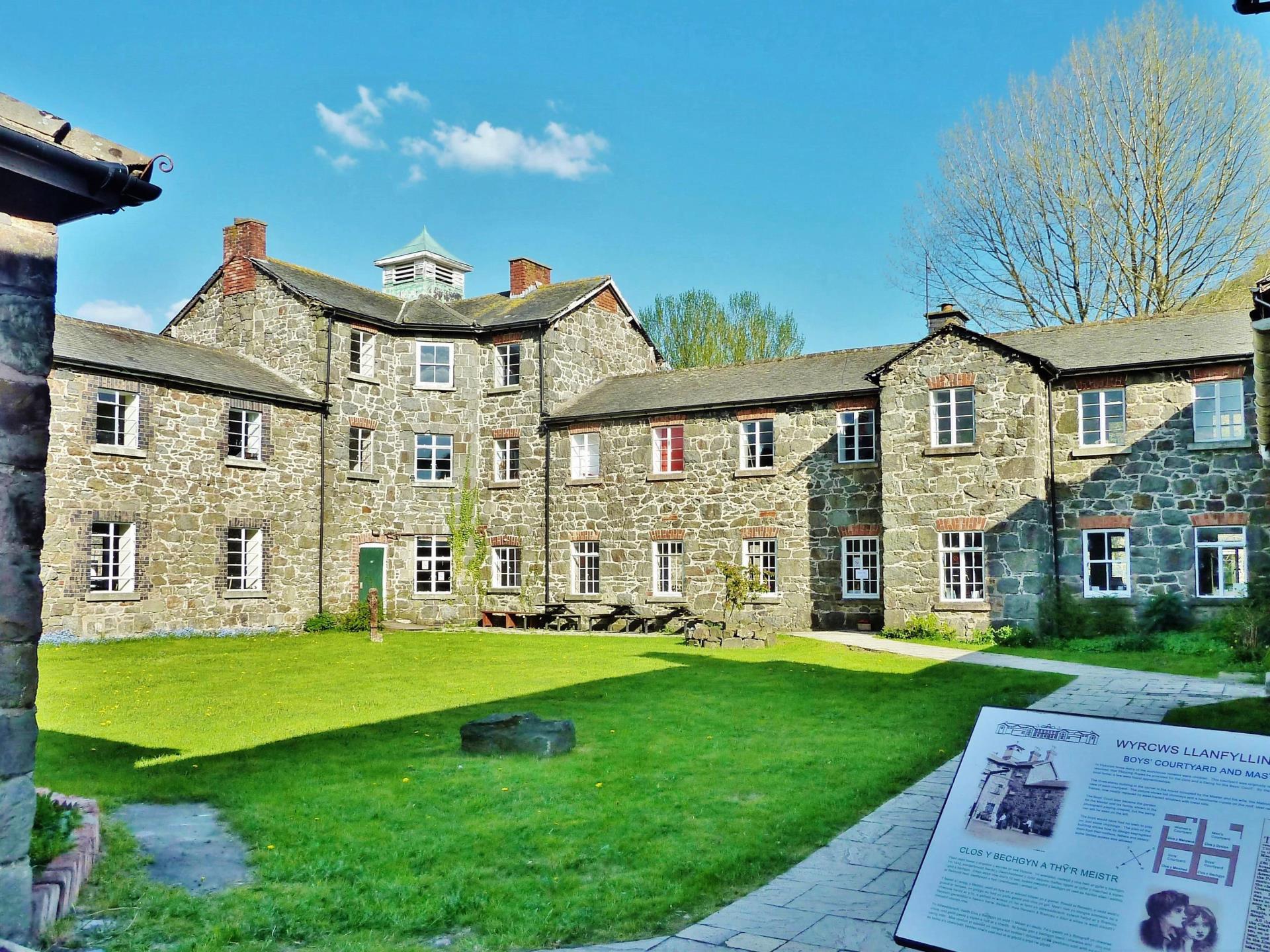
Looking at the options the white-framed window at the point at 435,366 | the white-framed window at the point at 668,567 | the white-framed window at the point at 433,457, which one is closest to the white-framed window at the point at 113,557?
the white-framed window at the point at 433,457

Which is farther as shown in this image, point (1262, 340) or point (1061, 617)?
point (1061, 617)

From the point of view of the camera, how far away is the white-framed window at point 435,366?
28.9m

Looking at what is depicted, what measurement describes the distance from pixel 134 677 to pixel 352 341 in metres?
13.5

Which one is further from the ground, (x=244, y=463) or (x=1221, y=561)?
(x=244, y=463)

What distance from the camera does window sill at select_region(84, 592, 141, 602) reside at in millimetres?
21453

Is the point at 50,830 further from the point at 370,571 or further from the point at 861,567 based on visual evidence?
the point at 370,571

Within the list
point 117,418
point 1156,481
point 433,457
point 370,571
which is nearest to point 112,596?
point 117,418

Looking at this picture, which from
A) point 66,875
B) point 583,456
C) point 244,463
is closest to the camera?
point 66,875

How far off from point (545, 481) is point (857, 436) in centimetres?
867

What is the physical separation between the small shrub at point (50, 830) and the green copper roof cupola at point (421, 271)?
26.7 metres

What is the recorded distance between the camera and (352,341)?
27.7 m

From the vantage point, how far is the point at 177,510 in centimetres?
2327

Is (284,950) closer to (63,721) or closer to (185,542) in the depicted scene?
(63,721)

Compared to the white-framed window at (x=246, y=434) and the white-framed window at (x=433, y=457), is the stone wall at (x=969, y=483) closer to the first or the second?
the white-framed window at (x=433, y=457)
